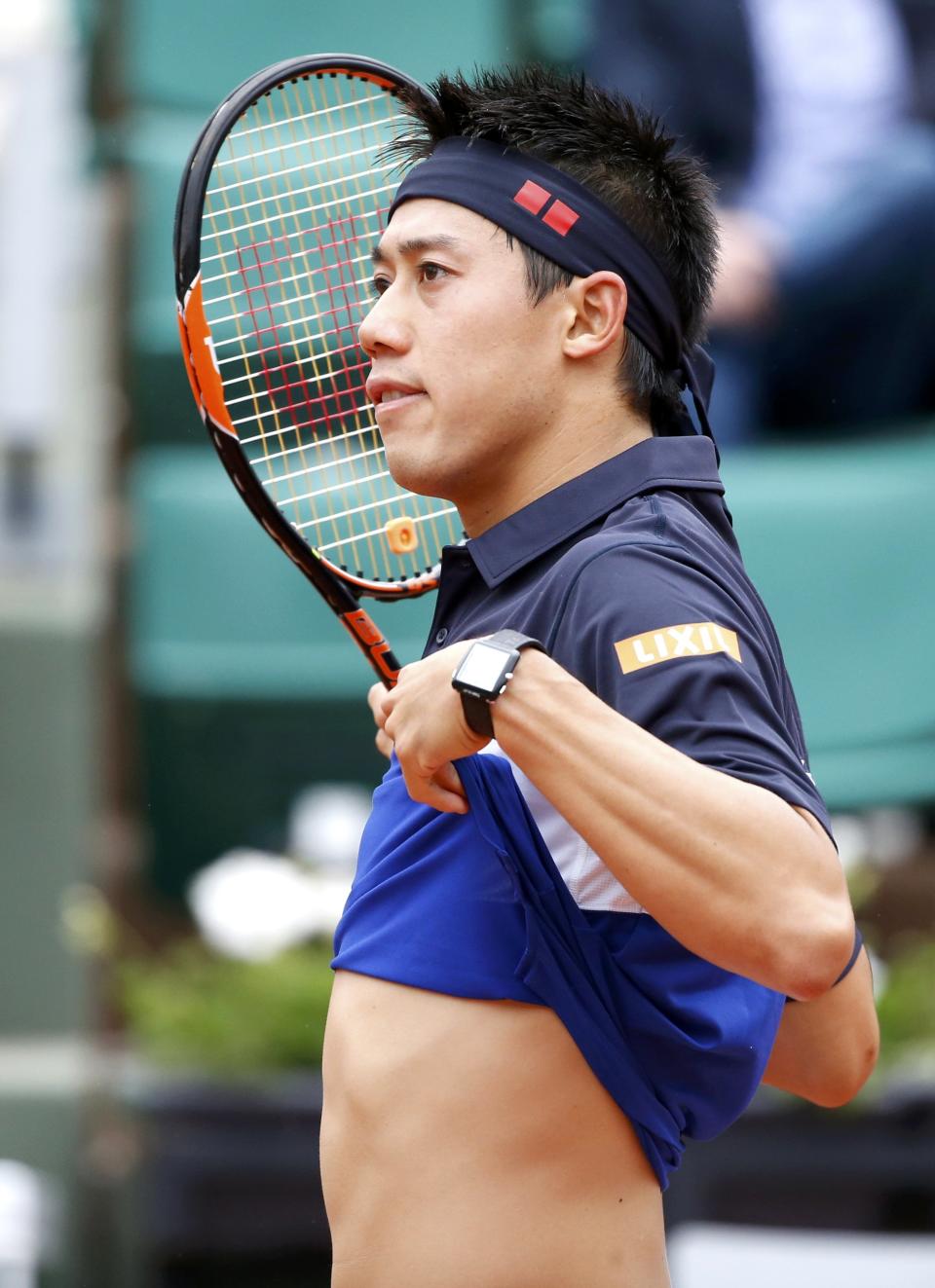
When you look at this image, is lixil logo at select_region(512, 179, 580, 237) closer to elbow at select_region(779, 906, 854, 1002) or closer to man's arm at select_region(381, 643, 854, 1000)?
man's arm at select_region(381, 643, 854, 1000)

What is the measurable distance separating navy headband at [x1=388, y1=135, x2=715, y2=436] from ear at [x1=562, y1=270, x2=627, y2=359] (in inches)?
0.7

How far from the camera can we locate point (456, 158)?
2.01 meters

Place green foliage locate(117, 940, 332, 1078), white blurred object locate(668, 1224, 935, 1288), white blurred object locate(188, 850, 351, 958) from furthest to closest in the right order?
white blurred object locate(188, 850, 351, 958) → green foliage locate(117, 940, 332, 1078) → white blurred object locate(668, 1224, 935, 1288)

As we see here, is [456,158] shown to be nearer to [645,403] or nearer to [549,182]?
[549,182]

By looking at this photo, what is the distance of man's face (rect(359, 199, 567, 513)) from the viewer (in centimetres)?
195

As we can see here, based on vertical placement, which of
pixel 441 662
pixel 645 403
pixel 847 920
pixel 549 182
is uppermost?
pixel 549 182

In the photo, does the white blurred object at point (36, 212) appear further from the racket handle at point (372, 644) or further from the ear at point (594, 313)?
the ear at point (594, 313)

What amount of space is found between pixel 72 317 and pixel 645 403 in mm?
4702

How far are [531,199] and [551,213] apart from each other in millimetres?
25

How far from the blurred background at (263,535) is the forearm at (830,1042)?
3181 millimetres

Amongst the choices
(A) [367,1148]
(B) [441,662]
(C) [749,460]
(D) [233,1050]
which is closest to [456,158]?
(B) [441,662]

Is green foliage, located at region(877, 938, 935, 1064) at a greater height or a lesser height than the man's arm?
lesser

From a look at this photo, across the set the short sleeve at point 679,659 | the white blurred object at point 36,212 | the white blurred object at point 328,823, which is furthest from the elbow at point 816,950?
the white blurred object at point 36,212

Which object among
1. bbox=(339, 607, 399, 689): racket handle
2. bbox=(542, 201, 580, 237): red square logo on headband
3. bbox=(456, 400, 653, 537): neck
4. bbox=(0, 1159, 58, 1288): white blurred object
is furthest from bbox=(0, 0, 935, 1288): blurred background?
bbox=(542, 201, 580, 237): red square logo on headband
